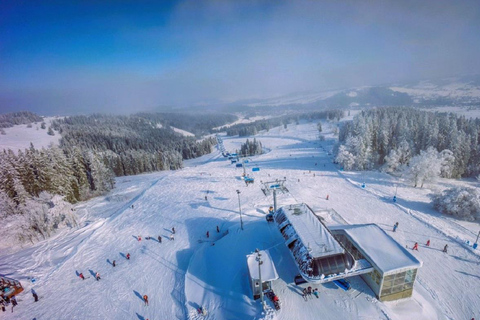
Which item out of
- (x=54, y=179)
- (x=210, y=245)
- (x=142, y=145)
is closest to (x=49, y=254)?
(x=54, y=179)

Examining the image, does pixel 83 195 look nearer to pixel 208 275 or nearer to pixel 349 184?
pixel 208 275

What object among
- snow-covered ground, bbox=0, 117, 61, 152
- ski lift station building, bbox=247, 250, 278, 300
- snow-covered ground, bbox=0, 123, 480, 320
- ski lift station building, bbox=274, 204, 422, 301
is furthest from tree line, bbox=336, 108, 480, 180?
snow-covered ground, bbox=0, 117, 61, 152

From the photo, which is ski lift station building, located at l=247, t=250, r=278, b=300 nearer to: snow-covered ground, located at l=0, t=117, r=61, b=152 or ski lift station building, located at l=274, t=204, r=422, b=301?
ski lift station building, located at l=274, t=204, r=422, b=301

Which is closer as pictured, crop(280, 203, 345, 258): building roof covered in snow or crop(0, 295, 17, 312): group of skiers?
crop(280, 203, 345, 258): building roof covered in snow

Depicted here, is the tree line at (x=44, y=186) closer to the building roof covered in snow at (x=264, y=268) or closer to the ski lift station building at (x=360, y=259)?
the building roof covered in snow at (x=264, y=268)

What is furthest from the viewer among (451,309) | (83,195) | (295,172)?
(295,172)

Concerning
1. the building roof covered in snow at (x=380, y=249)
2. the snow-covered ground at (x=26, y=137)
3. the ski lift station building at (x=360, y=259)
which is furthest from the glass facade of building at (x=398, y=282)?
the snow-covered ground at (x=26, y=137)

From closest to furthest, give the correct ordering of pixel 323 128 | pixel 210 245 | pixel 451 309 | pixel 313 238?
1. pixel 451 309
2. pixel 313 238
3. pixel 210 245
4. pixel 323 128

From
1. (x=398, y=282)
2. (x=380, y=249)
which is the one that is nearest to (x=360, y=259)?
(x=380, y=249)
